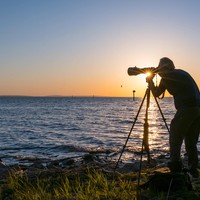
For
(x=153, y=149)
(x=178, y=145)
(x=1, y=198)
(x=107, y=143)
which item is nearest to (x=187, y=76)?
(x=178, y=145)

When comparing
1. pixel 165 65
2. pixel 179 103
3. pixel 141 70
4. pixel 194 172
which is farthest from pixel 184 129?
pixel 141 70

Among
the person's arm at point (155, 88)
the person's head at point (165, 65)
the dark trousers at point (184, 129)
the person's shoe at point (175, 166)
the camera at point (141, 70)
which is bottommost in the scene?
the person's shoe at point (175, 166)

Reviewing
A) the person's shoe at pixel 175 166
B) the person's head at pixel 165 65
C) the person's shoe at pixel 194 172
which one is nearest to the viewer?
the person's shoe at pixel 175 166

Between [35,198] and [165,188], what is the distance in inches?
81.8

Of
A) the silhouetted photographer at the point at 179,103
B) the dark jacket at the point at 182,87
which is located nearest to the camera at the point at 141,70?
the silhouetted photographer at the point at 179,103

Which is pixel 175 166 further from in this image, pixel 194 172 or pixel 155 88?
pixel 155 88

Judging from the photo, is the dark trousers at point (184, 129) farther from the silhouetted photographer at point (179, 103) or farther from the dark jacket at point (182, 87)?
the dark jacket at point (182, 87)

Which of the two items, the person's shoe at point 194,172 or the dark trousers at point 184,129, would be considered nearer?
the dark trousers at point 184,129

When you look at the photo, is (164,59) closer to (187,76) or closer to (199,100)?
(187,76)

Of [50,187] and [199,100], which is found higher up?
[199,100]

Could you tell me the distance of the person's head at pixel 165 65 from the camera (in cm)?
675

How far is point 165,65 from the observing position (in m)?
6.77

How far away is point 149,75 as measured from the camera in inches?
263

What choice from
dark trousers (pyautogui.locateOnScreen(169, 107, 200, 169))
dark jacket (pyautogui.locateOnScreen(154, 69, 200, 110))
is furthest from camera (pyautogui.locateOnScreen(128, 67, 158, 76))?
dark trousers (pyautogui.locateOnScreen(169, 107, 200, 169))
